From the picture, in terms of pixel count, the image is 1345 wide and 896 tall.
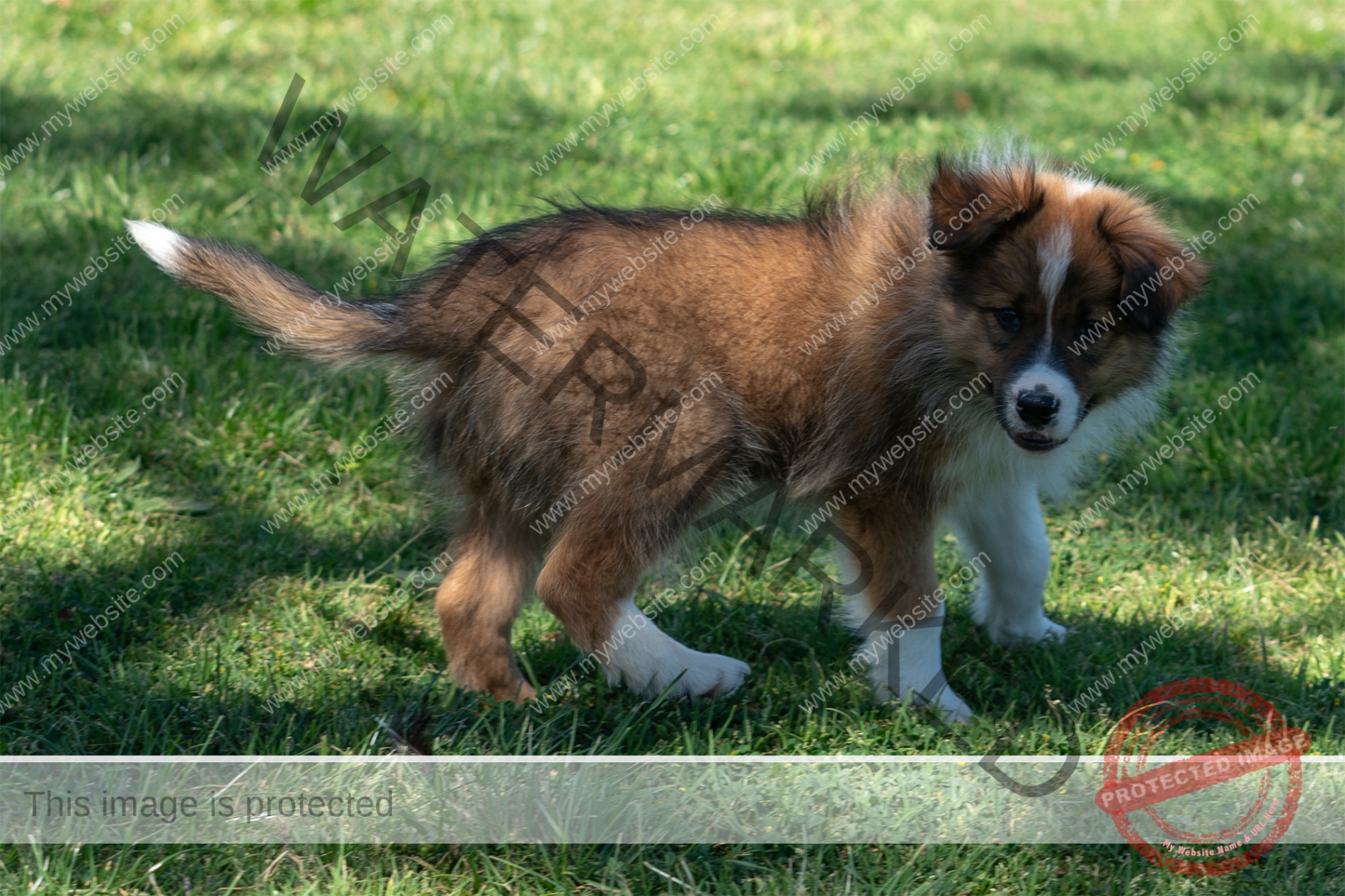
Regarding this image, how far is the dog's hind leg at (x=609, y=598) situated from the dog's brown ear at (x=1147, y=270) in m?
1.29

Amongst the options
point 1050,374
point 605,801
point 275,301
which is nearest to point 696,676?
point 605,801

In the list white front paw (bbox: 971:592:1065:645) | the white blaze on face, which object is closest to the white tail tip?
the white blaze on face

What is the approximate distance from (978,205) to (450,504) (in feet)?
5.37

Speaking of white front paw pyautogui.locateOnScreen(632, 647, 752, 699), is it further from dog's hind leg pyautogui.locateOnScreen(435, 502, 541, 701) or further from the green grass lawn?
dog's hind leg pyautogui.locateOnScreen(435, 502, 541, 701)

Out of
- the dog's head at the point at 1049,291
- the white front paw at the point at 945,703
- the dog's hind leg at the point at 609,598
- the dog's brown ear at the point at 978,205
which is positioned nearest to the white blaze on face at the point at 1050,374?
the dog's head at the point at 1049,291

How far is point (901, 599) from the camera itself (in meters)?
3.24

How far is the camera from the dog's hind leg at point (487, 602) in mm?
3266

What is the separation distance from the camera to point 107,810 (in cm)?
265

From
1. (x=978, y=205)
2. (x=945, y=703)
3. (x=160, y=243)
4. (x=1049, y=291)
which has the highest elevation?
(x=978, y=205)

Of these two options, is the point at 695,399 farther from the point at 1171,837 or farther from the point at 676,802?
the point at 1171,837

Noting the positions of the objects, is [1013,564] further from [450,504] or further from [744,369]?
[450,504]

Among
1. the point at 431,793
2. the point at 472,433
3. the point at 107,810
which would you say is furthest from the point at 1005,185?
the point at 107,810

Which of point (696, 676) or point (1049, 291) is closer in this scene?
point (1049, 291)

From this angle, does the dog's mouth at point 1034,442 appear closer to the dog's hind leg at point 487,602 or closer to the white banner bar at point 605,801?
the white banner bar at point 605,801
